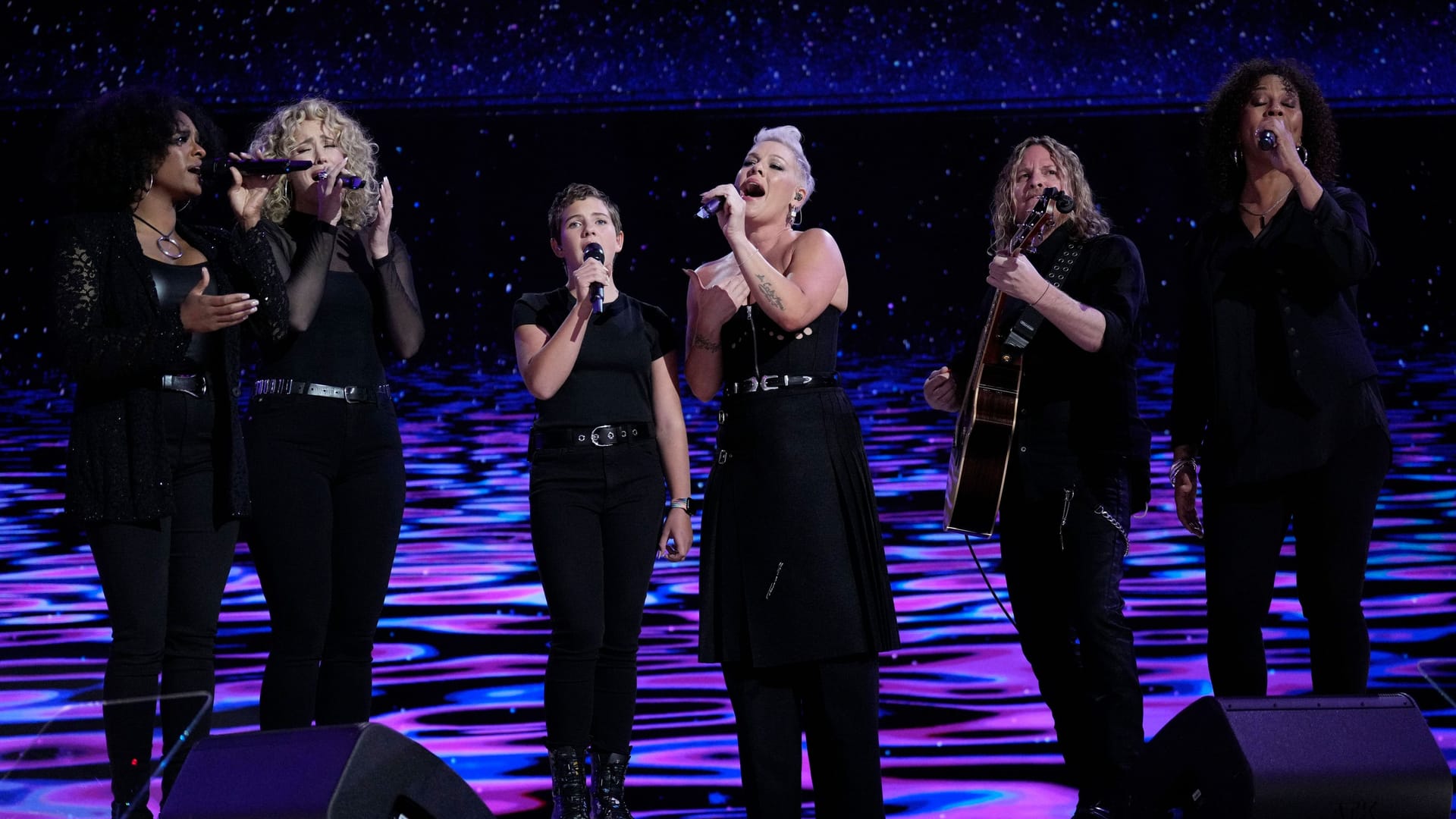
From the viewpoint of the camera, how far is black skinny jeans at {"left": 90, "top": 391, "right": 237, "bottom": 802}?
2.52 meters

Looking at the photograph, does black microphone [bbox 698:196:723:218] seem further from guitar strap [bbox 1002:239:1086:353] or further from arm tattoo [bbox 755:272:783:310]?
guitar strap [bbox 1002:239:1086:353]

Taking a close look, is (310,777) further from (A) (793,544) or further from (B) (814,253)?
(B) (814,253)

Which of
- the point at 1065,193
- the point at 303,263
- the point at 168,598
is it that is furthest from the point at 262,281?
the point at 1065,193

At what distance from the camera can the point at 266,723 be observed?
2.76m

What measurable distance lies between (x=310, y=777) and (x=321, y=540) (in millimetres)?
1037

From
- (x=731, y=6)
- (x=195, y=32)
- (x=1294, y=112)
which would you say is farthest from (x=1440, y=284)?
(x=1294, y=112)

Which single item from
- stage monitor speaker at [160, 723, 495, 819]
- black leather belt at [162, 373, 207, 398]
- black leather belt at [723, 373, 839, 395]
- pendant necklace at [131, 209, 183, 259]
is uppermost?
pendant necklace at [131, 209, 183, 259]

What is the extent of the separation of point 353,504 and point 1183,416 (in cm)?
151

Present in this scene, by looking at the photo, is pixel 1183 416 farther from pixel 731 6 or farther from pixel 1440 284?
pixel 1440 284

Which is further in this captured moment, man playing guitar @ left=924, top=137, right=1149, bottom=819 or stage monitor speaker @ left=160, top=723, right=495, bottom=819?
man playing guitar @ left=924, top=137, right=1149, bottom=819

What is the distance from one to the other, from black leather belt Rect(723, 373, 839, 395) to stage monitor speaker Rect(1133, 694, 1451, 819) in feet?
2.75

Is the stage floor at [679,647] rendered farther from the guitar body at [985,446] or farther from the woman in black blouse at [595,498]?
the guitar body at [985,446]

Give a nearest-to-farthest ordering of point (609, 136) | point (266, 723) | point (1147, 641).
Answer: point (266, 723), point (1147, 641), point (609, 136)

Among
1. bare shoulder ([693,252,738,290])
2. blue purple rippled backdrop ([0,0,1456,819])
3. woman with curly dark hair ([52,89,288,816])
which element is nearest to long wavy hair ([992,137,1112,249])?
bare shoulder ([693,252,738,290])
